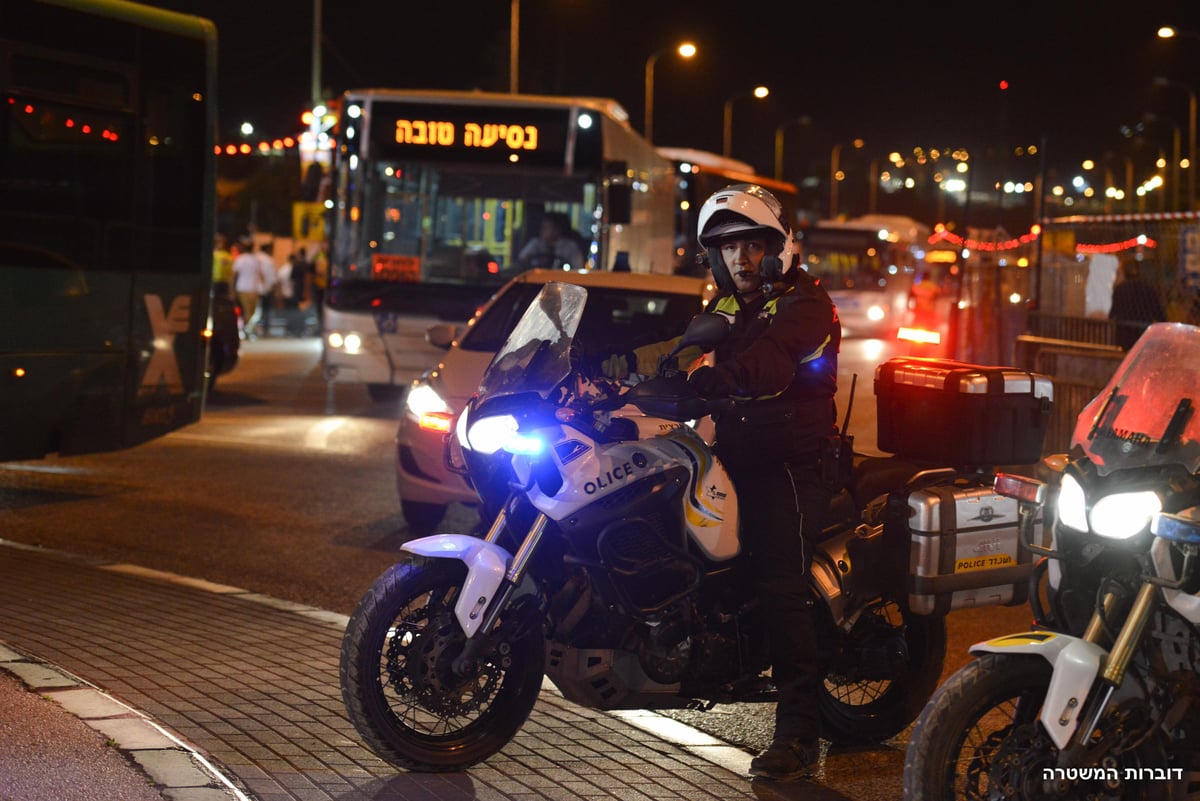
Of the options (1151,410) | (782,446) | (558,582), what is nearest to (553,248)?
(782,446)

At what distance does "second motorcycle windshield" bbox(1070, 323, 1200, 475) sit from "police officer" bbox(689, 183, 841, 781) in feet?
3.14

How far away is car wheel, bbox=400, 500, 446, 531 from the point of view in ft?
32.0

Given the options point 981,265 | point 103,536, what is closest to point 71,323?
point 103,536

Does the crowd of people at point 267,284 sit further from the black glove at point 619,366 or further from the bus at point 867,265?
the black glove at point 619,366

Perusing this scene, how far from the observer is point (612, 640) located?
196 inches

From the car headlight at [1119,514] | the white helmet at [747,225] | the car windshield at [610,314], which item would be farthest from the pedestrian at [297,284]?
the car headlight at [1119,514]

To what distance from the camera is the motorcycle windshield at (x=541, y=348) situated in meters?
4.89

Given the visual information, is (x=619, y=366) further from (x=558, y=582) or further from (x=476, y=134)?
(x=476, y=134)

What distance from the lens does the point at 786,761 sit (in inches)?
200

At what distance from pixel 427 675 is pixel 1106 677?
201 cm

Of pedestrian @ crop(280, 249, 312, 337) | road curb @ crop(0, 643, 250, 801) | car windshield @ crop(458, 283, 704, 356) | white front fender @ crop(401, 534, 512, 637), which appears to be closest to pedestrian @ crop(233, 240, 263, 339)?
pedestrian @ crop(280, 249, 312, 337)

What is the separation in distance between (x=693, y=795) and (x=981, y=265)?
18500mm

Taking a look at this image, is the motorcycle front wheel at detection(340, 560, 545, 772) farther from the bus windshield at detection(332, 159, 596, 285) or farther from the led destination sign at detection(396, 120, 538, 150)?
the led destination sign at detection(396, 120, 538, 150)

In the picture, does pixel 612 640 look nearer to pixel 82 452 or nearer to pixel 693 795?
pixel 693 795
